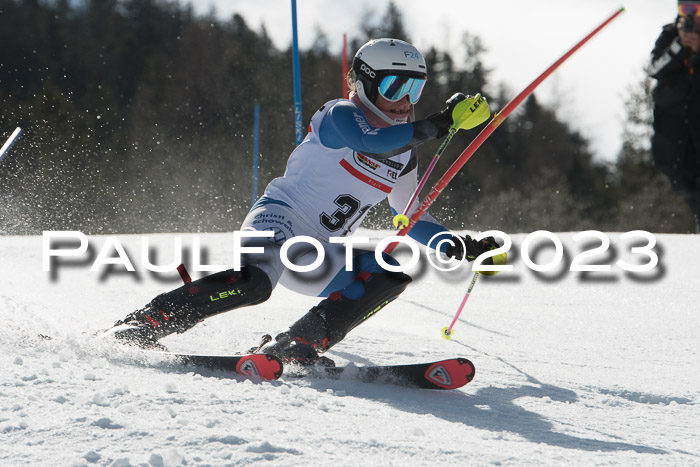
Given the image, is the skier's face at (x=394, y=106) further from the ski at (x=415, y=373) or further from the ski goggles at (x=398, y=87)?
the ski at (x=415, y=373)

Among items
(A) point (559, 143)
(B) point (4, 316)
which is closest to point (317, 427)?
(B) point (4, 316)

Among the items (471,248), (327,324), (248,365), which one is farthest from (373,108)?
(248,365)

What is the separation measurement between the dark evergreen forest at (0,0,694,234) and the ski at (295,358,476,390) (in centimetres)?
1831

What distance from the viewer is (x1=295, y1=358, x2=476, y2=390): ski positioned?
8.98ft

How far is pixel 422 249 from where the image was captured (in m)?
8.09

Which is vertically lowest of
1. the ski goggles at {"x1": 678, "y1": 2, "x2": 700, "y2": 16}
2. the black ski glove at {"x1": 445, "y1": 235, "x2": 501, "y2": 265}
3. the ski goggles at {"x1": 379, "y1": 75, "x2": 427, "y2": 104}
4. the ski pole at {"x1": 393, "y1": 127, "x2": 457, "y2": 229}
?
the black ski glove at {"x1": 445, "y1": 235, "x2": 501, "y2": 265}

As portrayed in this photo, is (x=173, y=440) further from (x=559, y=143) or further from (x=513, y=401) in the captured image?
(x=559, y=143)

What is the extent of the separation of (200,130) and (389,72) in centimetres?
3150

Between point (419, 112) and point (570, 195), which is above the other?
point (419, 112)

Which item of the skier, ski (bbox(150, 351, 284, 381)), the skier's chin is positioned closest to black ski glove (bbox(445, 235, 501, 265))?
the skier

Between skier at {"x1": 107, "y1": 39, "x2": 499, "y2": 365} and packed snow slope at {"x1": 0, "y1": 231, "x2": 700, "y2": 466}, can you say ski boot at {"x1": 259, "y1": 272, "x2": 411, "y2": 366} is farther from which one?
packed snow slope at {"x1": 0, "y1": 231, "x2": 700, "y2": 466}

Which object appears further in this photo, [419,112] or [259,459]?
[419,112]

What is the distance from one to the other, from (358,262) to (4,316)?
161cm

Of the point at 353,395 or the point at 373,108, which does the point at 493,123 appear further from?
the point at 353,395
